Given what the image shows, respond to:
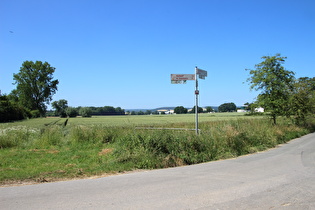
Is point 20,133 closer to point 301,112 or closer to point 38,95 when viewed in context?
point 301,112

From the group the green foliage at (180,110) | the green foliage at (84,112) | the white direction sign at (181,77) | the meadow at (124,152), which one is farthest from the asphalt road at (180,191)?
the green foliage at (180,110)

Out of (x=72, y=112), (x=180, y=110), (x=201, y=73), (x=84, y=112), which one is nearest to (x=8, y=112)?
(x=72, y=112)

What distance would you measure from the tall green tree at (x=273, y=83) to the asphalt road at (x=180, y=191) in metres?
14.5

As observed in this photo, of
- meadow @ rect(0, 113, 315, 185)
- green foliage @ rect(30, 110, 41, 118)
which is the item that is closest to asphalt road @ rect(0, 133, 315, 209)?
meadow @ rect(0, 113, 315, 185)

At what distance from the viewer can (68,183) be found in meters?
6.10

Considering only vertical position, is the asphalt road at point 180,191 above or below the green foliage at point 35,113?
below

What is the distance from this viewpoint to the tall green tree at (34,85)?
208 ft

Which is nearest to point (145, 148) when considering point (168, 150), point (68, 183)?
point (168, 150)

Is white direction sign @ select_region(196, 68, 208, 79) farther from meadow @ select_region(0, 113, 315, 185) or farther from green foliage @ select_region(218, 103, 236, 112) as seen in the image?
green foliage @ select_region(218, 103, 236, 112)

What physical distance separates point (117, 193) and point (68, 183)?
165 cm

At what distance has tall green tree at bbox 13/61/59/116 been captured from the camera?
6350 centimetres

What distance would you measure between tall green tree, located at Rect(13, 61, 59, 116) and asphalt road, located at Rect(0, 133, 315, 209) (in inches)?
2579

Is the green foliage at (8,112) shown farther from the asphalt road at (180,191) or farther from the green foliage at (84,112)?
the asphalt road at (180,191)

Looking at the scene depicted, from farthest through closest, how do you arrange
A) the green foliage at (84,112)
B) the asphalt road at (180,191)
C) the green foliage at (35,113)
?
the green foliage at (35,113) < the green foliage at (84,112) < the asphalt road at (180,191)
